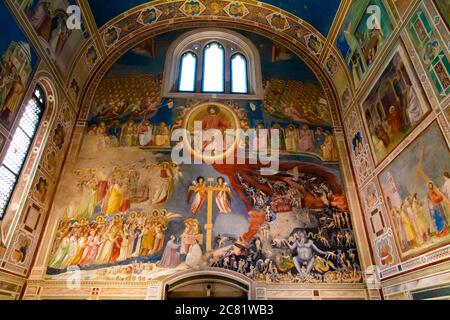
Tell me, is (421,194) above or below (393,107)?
below

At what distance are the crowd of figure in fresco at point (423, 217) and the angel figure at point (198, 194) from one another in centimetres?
510

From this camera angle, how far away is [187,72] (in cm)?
1255

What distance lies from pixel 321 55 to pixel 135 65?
23.5 ft

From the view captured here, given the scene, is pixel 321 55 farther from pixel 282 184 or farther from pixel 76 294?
pixel 76 294

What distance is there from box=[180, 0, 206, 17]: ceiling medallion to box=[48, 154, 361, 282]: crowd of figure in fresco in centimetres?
682

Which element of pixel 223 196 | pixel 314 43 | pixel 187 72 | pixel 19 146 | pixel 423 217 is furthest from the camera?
pixel 187 72

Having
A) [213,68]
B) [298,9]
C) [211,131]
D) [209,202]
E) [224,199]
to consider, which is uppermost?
[298,9]

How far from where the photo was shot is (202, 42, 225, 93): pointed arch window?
12109mm

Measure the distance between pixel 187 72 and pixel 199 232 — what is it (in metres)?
6.61

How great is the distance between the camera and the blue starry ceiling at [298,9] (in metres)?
10.9

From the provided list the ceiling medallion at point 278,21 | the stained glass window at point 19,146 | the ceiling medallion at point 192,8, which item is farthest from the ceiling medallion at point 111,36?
the ceiling medallion at point 278,21

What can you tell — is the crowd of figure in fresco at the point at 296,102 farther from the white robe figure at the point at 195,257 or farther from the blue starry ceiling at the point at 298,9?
the white robe figure at the point at 195,257

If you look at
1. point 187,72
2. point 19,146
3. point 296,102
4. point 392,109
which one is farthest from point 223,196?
point 19,146

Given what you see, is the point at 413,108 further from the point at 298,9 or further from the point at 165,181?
the point at 165,181
